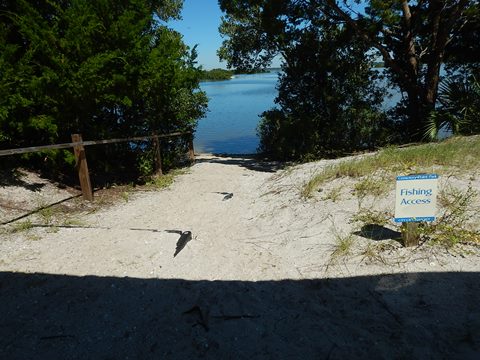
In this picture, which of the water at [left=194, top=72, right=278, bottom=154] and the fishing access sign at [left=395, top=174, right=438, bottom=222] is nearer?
the fishing access sign at [left=395, top=174, right=438, bottom=222]

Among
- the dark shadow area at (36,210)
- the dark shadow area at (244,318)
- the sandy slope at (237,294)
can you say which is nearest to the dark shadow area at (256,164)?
the dark shadow area at (36,210)

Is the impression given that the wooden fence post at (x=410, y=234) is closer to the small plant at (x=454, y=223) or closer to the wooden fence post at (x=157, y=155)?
the small plant at (x=454, y=223)

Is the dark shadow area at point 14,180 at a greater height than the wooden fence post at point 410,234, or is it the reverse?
the dark shadow area at point 14,180

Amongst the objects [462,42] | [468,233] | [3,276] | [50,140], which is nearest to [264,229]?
[468,233]

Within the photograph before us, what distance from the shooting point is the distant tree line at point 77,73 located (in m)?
5.80

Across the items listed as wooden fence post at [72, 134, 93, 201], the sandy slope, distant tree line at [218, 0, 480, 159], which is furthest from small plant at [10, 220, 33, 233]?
distant tree line at [218, 0, 480, 159]

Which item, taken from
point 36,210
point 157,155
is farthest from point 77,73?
point 157,155

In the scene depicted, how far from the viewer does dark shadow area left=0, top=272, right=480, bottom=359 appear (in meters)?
2.55

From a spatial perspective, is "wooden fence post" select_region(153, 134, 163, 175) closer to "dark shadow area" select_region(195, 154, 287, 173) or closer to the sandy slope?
"dark shadow area" select_region(195, 154, 287, 173)

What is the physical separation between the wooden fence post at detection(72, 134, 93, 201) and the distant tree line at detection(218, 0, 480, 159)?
683cm

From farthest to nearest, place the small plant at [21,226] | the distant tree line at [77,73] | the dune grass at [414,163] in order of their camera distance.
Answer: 1. the distant tree line at [77,73]
2. the dune grass at [414,163]
3. the small plant at [21,226]

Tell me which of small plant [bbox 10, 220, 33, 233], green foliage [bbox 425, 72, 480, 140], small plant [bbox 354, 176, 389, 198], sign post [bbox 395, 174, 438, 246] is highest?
green foliage [bbox 425, 72, 480, 140]

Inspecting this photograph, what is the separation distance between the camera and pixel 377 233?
386 centimetres

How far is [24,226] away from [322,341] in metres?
4.05
